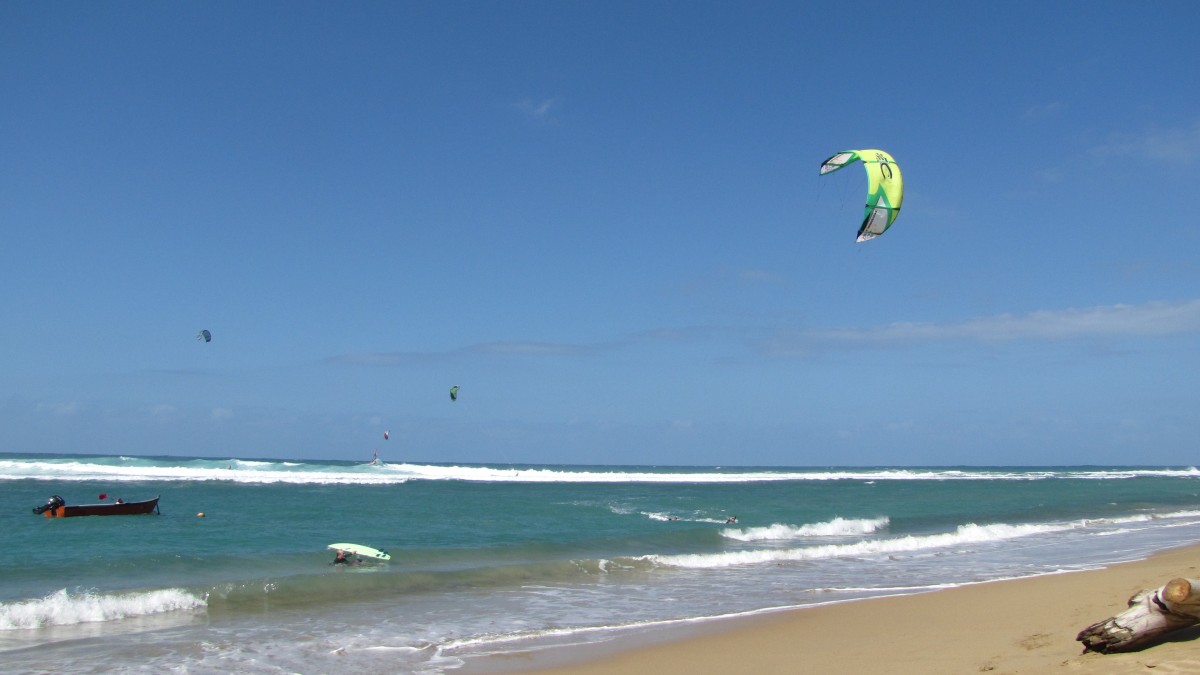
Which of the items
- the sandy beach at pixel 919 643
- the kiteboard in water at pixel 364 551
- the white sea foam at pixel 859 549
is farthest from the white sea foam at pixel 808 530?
the sandy beach at pixel 919 643

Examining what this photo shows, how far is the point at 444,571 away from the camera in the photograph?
1340 cm

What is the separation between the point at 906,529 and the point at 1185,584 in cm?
1828

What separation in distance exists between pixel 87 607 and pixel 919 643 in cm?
928

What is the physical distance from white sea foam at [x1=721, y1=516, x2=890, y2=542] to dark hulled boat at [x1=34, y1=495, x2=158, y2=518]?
16.4 metres

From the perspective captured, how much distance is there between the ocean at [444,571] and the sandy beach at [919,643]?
693 mm

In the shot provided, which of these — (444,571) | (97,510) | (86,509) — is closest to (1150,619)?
(444,571)

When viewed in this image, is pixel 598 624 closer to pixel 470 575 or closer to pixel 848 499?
pixel 470 575

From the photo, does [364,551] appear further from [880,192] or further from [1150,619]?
[1150,619]

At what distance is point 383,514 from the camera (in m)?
24.8

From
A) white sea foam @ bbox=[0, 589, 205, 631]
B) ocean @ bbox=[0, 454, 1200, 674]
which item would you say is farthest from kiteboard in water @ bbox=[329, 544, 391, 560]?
A: white sea foam @ bbox=[0, 589, 205, 631]

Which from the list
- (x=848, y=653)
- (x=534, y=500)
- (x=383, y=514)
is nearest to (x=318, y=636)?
(x=848, y=653)

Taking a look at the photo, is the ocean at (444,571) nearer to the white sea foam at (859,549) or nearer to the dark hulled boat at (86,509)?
the white sea foam at (859,549)

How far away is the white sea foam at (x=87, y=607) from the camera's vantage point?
377 inches

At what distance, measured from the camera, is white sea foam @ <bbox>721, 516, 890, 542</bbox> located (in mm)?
20047
